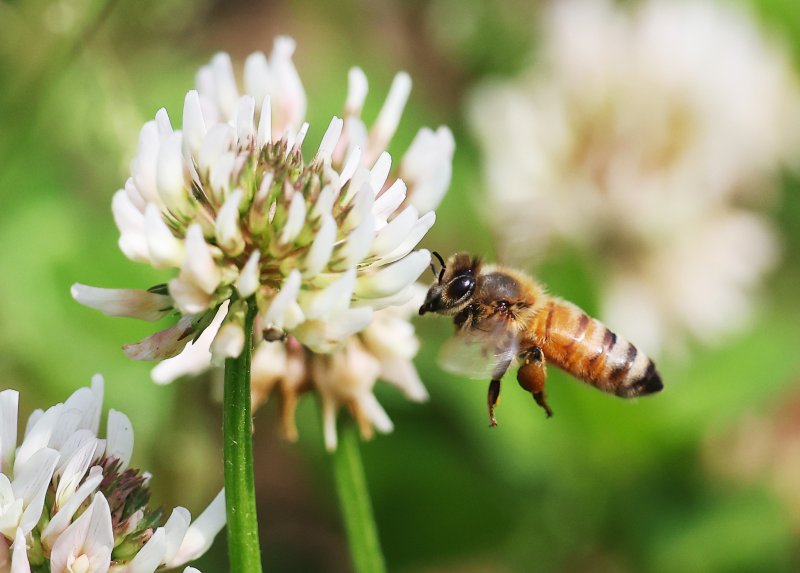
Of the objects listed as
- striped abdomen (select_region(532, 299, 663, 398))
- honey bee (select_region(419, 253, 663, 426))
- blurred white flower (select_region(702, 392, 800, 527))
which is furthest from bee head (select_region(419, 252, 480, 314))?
blurred white flower (select_region(702, 392, 800, 527))

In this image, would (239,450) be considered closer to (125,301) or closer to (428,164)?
(125,301)

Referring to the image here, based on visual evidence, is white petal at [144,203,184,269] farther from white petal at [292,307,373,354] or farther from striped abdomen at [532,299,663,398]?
striped abdomen at [532,299,663,398]

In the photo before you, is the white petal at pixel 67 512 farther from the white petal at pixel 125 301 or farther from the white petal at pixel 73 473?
the white petal at pixel 125 301

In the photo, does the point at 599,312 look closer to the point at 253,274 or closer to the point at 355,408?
the point at 355,408

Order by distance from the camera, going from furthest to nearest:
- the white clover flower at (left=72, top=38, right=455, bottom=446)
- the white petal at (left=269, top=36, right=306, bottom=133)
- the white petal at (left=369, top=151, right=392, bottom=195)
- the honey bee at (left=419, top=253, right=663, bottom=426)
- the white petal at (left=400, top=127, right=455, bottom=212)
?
the honey bee at (left=419, top=253, right=663, bottom=426), the white petal at (left=269, top=36, right=306, bottom=133), the white petal at (left=400, top=127, right=455, bottom=212), the white petal at (left=369, top=151, right=392, bottom=195), the white clover flower at (left=72, top=38, right=455, bottom=446)

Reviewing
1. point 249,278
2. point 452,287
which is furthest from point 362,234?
point 452,287
